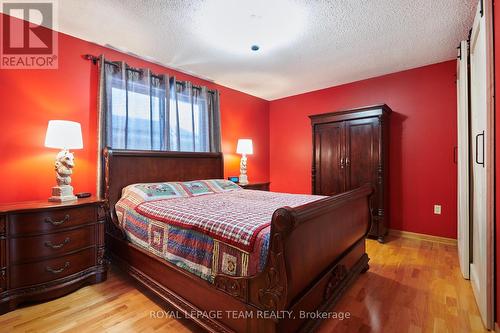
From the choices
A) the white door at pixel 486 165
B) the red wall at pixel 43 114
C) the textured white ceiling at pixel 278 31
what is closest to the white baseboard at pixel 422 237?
the white door at pixel 486 165

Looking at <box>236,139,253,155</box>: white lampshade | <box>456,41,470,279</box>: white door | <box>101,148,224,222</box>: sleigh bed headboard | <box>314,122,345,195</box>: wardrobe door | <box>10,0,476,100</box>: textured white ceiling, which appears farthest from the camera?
<box>236,139,253,155</box>: white lampshade

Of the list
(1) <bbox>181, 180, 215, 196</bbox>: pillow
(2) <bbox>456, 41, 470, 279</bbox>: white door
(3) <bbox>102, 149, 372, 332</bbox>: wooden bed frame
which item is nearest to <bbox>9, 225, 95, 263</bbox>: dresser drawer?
(3) <bbox>102, 149, 372, 332</bbox>: wooden bed frame

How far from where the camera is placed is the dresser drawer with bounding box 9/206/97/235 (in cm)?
173

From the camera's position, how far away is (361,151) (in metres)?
3.33

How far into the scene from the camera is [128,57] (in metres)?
2.86

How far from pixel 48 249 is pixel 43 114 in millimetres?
1300

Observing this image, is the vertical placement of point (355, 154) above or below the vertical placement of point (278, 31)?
below

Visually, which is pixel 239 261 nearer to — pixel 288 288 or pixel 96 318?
pixel 288 288

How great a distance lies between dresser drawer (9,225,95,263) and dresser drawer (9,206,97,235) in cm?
5

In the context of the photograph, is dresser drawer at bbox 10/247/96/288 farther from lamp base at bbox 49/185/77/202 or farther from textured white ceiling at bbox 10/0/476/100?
textured white ceiling at bbox 10/0/476/100

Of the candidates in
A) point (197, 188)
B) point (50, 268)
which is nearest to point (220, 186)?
point (197, 188)

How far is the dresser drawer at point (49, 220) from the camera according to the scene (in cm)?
173

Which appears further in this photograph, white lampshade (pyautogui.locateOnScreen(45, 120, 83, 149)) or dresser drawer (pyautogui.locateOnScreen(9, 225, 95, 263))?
white lampshade (pyautogui.locateOnScreen(45, 120, 83, 149))

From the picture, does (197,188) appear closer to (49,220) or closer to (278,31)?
(49,220)
